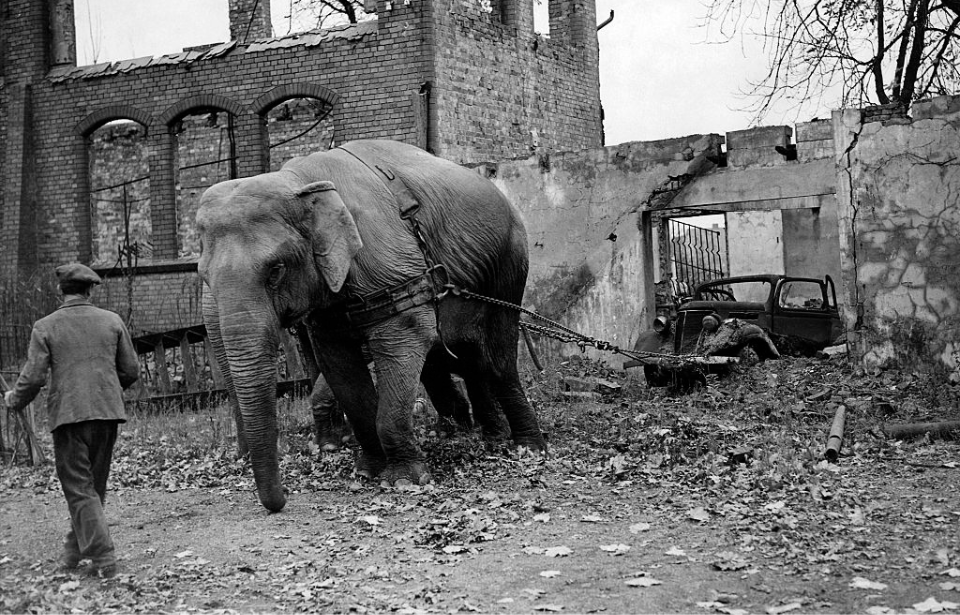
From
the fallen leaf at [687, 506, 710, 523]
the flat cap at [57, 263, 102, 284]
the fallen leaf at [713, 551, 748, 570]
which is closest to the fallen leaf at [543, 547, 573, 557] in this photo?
the fallen leaf at [713, 551, 748, 570]

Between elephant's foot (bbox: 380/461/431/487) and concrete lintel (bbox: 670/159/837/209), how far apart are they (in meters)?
8.43

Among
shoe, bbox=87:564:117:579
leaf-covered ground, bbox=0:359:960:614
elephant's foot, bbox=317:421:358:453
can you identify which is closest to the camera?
leaf-covered ground, bbox=0:359:960:614

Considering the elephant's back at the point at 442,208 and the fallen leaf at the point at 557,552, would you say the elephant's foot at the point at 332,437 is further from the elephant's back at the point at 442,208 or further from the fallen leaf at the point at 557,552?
A: the fallen leaf at the point at 557,552

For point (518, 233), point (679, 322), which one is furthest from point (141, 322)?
point (518, 233)

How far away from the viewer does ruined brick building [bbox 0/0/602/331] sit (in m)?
18.6

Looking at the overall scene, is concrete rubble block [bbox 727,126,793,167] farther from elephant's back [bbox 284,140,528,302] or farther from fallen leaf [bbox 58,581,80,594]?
fallen leaf [bbox 58,581,80,594]

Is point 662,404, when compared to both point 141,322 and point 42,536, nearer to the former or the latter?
point 42,536

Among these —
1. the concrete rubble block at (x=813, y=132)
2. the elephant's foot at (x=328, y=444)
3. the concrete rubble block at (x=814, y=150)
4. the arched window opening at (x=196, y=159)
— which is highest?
the arched window opening at (x=196, y=159)

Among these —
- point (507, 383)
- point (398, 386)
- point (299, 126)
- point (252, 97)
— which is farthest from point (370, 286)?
point (299, 126)

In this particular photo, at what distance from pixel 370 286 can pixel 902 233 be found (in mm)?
7108

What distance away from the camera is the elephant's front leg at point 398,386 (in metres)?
8.20

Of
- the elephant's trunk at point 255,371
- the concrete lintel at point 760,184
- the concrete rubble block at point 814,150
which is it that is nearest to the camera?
the elephant's trunk at point 255,371

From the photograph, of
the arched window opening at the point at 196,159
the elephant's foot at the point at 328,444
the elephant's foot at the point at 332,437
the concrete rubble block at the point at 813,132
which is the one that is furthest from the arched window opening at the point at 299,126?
the elephant's foot at the point at 328,444

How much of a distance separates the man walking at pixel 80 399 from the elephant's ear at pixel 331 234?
1.53 metres
